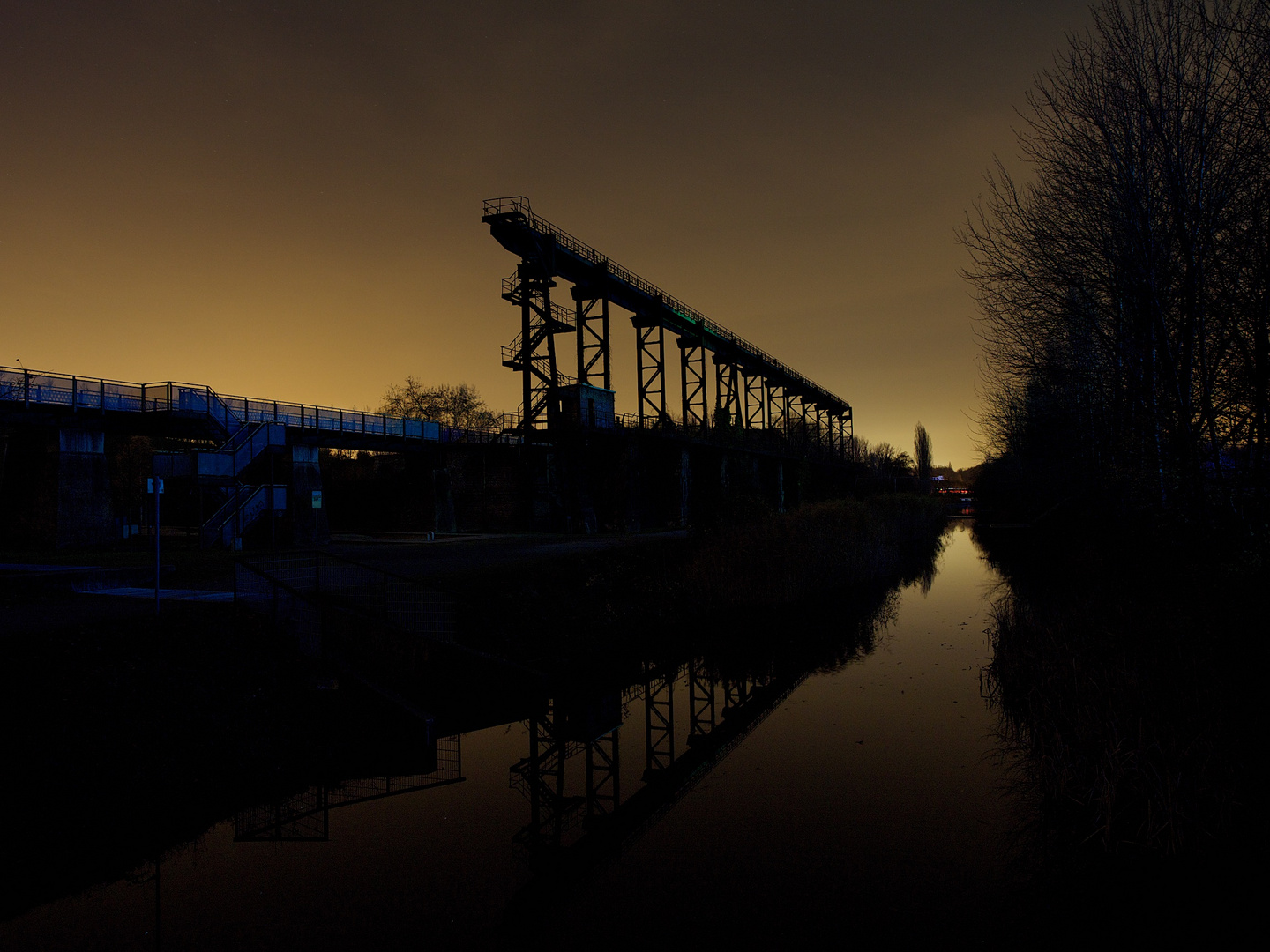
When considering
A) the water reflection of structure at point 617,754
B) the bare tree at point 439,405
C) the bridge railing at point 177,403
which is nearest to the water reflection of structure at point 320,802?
the water reflection of structure at point 617,754

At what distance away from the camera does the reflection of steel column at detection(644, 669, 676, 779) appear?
1045cm

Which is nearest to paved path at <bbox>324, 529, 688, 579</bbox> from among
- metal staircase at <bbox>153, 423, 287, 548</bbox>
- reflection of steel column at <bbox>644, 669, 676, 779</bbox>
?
metal staircase at <bbox>153, 423, 287, 548</bbox>

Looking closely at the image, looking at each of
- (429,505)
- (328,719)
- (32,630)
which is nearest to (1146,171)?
(328,719)

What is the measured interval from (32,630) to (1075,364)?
23.2 meters

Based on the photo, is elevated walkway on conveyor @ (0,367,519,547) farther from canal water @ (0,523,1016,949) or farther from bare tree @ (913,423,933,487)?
bare tree @ (913,423,933,487)

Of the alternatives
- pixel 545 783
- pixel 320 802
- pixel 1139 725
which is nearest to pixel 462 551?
pixel 545 783

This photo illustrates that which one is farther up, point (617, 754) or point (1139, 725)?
point (1139, 725)

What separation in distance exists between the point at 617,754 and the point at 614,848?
114 inches

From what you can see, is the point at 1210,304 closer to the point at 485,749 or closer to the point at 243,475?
the point at 485,749

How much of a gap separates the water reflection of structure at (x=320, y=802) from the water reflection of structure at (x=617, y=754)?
1.05 m

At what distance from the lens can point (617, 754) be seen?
10641mm

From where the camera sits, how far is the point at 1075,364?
19.7 metres

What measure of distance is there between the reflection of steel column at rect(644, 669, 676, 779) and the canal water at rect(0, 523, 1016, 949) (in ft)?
0.18

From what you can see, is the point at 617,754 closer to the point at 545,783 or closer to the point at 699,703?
the point at 545,783
